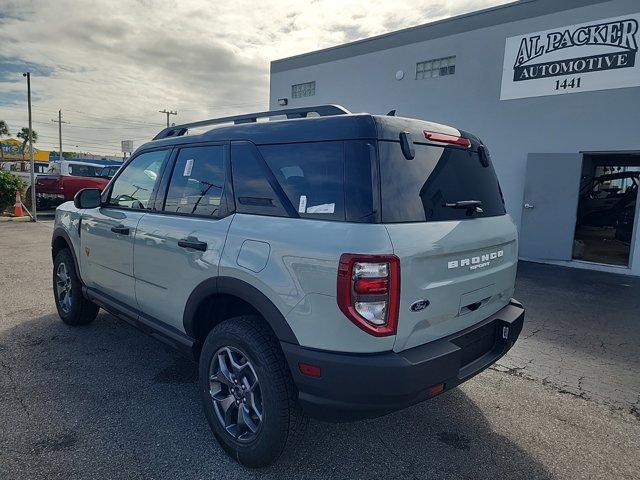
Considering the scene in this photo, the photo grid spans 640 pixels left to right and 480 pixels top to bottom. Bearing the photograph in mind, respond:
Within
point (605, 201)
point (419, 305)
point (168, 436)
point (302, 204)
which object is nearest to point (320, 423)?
point (168, 436)

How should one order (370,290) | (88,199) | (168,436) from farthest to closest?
1. (88,199)
2. (168,436)
3. (370,290)

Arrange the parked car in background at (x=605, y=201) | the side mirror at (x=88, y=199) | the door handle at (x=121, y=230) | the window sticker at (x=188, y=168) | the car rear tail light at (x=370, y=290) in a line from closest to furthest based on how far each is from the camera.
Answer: the car rear tail light at (x=370, y=290) < the window sticker at (x=188, y=168) < the door handle at (x=121, y=230) < the side mirror at (x=88, y=199) < the parked car in background at (x=605, y=201)

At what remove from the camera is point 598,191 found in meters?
13.8

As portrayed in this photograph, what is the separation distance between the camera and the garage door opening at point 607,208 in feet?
35.3

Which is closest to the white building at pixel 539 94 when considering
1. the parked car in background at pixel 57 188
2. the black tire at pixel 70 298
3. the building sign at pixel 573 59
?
the building sign at pixel 573 59

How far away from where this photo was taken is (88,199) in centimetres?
399

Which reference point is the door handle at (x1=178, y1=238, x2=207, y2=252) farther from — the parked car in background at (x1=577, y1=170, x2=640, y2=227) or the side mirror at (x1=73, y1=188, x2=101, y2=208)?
the parked car in background at (x1=577, y1=170, x2=640, y2=227)

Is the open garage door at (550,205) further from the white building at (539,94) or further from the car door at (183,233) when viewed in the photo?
the car door at (183,233)

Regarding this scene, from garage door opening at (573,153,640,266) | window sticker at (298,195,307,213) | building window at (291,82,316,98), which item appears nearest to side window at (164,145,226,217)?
window sticker at (298,195,307,213)

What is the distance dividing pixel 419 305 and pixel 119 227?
8.57 feet

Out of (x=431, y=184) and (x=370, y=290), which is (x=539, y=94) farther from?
(x=370, y=290)

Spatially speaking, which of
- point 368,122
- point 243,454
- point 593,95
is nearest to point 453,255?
point 368,122

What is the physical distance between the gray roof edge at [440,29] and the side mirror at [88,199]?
950 centimetres

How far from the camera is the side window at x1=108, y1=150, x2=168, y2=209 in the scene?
3.39 m
